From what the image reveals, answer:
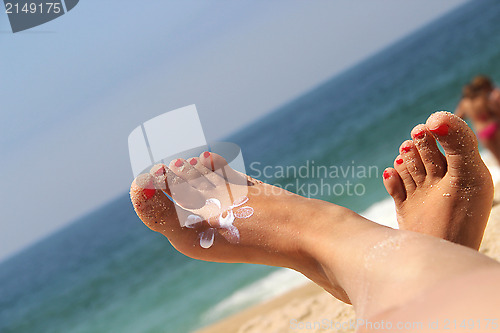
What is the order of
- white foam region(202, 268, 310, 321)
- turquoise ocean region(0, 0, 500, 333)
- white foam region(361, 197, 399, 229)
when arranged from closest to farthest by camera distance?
1. white foam region(202, 268, 310, 321)
2. white foam region(361, 197, 399, 229)
3. turquoise ocean region(0, 0, 500, 333)

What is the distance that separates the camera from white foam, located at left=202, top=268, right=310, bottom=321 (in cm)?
422

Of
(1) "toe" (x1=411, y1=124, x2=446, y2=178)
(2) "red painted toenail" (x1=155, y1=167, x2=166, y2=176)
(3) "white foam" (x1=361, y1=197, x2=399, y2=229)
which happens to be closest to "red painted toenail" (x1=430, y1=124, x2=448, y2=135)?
(1) "toe" (x1=411, y1=124, x2=446, y2=178)

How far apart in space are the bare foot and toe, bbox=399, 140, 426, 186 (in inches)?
18.6

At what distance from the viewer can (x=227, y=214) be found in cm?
183

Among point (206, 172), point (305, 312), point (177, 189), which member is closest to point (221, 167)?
point (206, 172)

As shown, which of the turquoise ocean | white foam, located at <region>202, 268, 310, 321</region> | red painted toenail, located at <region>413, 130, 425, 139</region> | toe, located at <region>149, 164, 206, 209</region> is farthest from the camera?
the turquoise ocean

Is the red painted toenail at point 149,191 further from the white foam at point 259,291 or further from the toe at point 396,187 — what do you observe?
the white foam at point 259,291

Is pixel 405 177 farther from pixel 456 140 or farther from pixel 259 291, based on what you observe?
pixel 259 291


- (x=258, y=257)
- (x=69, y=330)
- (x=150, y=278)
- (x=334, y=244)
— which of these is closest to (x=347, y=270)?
(x=334, y=244)

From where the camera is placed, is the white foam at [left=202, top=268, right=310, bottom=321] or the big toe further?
the white foam at [left=202, top=268, right=310, bottom=321]

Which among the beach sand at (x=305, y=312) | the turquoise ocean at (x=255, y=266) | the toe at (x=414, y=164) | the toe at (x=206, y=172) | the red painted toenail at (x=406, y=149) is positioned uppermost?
the toe at (x=206, y=172)

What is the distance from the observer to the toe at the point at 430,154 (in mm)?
1823

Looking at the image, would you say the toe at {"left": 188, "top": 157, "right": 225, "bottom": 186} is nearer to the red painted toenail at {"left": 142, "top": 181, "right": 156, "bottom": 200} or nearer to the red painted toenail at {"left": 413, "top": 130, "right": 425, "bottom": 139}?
the red painted toenail at {"left": 142, "top": 181, "right": 156, "bottom": 200}

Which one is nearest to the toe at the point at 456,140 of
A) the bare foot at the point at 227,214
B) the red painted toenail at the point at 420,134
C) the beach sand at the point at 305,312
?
the red painted toenail at the point at 420,134
